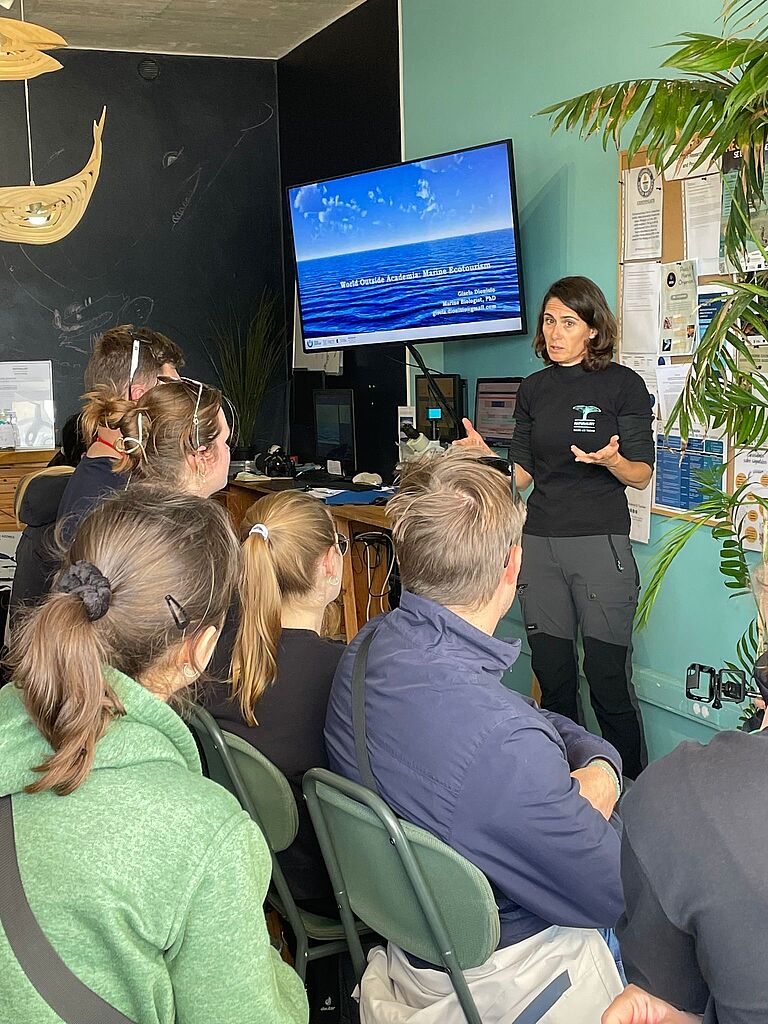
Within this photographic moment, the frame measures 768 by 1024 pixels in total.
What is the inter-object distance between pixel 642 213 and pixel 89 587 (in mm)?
2853

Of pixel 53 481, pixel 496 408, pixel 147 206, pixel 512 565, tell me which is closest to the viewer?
pixel 512 565

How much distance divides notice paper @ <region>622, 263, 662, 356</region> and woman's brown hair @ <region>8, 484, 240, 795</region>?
2.52 metres

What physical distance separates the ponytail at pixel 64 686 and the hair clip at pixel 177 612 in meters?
0.09

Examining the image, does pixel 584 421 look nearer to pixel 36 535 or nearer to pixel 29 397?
pixel 36 535

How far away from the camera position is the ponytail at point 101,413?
105 inches

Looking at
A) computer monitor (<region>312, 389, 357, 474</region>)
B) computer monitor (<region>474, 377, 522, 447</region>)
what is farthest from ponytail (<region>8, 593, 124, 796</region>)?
computer monitor (<region>312, 389, 357, 474</region>)

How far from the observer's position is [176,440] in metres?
2.51

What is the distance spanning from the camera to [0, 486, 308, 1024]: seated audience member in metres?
1.06

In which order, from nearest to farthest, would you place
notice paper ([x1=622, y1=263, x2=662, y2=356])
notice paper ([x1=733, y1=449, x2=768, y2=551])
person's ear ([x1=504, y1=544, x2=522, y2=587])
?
person's ear ([x1=504, y1=544, x2=522, y2=587]), notice paper ([x1=733, y1=449, x2=768, y2=551]), notice paper ([x1=622, y1=263, x2=662, y2=356])

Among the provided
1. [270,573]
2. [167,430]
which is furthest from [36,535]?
[270,573]

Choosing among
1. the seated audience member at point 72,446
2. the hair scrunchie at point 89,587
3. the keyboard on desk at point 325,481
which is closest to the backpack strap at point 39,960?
the hair scrunchie at point 89,587

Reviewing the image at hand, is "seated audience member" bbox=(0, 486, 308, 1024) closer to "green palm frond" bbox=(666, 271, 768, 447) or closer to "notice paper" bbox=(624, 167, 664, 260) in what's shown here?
"green palm frond" bbox=(666, 271, 768, 447)

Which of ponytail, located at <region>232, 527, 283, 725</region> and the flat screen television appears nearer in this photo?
ponytail, located at <region>232, 527, 283, 725</region>

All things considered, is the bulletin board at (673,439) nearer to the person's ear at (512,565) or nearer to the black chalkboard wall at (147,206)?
the person's ear at (512,565)
